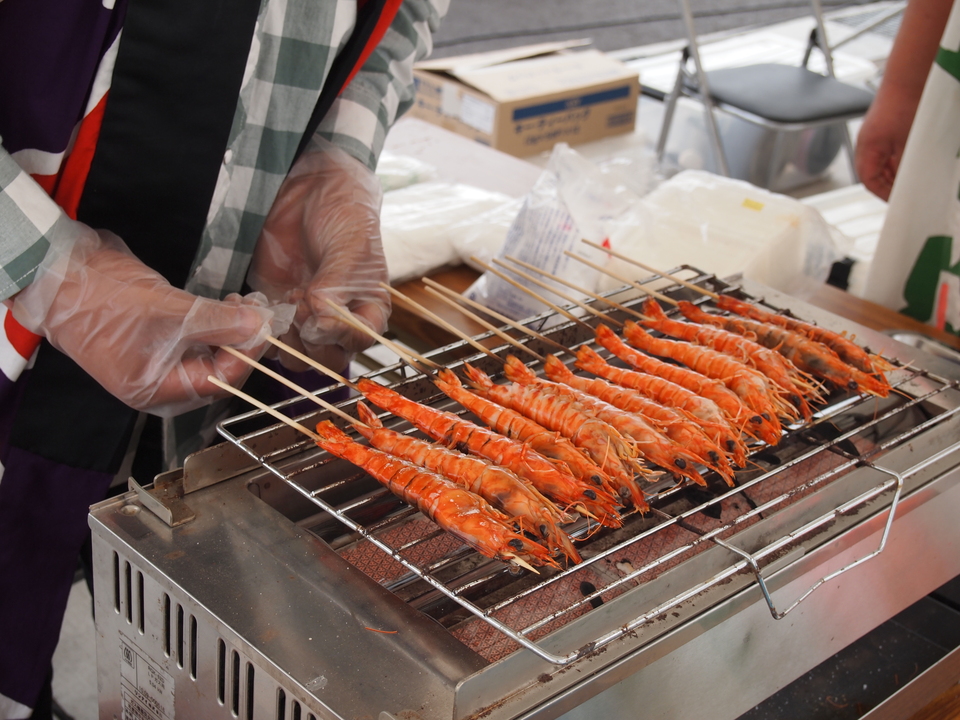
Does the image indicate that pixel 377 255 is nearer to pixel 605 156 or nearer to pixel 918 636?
pixel 918 636

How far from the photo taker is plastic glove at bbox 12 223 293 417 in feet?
5.38

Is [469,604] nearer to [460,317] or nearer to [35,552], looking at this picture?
[35,552]

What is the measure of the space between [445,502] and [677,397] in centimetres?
74

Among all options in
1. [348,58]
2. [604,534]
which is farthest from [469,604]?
[348,58]

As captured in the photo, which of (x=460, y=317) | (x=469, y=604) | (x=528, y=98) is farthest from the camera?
(x=528, y=98)

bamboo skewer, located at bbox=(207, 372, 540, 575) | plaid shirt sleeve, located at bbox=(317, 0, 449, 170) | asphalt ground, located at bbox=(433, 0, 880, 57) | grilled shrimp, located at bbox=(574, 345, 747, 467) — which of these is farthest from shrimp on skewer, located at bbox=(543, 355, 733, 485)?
asphalt ground, located at bbox=(433, 0, 880, 57)

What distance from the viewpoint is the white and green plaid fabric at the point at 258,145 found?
1.61 metres

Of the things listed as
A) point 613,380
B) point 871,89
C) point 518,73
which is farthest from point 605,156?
point 613,380

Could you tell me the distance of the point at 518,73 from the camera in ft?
16.4

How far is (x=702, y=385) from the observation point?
2035 mm

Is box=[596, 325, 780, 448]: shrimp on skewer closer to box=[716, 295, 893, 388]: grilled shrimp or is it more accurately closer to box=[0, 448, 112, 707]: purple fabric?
box=[716, 295, 893, 388]: grilled shrimp

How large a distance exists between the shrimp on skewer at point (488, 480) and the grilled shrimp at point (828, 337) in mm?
960

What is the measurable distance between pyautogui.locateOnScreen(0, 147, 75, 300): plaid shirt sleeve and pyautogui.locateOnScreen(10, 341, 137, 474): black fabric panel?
0.23 m

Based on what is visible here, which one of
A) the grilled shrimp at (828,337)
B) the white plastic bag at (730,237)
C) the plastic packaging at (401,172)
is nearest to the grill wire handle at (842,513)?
the grilled shrimp at (828,337)
